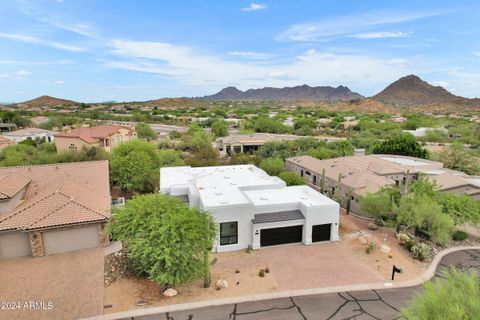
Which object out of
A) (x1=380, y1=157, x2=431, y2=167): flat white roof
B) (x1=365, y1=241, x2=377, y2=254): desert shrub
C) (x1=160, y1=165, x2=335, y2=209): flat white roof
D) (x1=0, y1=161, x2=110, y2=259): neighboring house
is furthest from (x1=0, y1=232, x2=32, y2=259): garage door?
(x1=380, y1=157, x2=431, y2=167): flat white roof

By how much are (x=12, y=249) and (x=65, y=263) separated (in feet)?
14.0

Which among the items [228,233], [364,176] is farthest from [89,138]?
[364,176]

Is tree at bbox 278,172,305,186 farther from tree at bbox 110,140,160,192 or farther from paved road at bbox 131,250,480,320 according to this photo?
paved road at bbox 131,250,480,320

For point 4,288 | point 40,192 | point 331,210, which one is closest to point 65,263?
point 4,288

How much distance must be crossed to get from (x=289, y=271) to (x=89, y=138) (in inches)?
1675

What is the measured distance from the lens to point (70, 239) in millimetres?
23031

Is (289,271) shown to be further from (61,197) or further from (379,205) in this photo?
(61,197)

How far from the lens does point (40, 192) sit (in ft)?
88.1

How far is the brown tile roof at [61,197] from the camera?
73.1 feet

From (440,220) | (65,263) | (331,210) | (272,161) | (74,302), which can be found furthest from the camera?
(272,161)

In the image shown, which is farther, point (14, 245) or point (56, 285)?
point (14, 245)

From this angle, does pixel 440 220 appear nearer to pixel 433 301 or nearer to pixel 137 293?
pixel 433 301

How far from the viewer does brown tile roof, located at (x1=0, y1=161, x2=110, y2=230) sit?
73.1 feet

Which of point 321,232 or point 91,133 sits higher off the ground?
point 91,133
